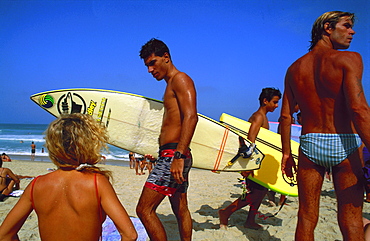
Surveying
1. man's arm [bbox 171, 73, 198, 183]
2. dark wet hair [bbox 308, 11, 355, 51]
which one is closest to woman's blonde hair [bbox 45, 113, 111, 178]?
man's arm [bbox 171, 73, 198, 183]

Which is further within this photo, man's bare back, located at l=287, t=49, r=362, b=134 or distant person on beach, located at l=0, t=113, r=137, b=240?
man's bare back, located at l=287, t=49, r=362, b=134

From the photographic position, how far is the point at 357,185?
6.51 ft

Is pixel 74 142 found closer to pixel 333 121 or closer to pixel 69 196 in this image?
pixel 69 196

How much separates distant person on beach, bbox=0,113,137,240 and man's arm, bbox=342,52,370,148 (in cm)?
157

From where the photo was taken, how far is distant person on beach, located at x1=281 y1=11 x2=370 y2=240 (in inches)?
76.2

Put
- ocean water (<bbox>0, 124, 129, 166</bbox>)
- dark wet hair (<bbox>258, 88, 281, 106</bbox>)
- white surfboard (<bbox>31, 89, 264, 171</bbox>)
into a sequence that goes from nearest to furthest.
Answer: white surfboard (<bbox>31, 89, 264, 171</bbox>) → dark wet hair (<bbox>258, 88, 281, 106</bbox>) → ocean water (<bbox>0, 124, 129, 166</bbox>)

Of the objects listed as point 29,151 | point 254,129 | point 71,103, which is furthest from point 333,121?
point 29,151

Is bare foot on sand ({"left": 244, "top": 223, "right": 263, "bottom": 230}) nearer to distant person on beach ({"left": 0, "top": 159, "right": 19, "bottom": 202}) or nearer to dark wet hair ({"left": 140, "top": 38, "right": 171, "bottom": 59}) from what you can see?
dark wet hair ({"left": 140, "top": 38, "right": 171, "bottom": 59})

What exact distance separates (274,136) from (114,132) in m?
2.65

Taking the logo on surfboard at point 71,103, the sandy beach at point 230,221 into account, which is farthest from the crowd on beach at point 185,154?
the logo on surfboard at point 71,103

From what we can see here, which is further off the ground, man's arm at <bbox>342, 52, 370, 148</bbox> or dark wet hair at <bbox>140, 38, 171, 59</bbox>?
dark wet hair at <bbox>140, 38, 171, 59</bbox>

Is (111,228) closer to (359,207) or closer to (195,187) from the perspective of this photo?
(359,207)

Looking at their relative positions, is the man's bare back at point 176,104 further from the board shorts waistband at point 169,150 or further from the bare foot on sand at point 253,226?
the bare foot on sand at point 253,226

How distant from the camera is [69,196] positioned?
4.68ft
